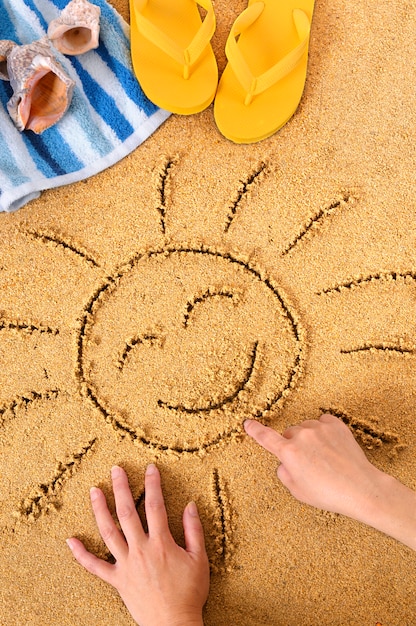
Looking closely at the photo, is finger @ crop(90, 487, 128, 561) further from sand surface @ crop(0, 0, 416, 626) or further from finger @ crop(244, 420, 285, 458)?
finger @ crop(244, 420, 285, 458)

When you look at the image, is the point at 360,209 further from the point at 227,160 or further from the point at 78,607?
the point at 78,607

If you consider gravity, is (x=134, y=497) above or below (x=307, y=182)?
below

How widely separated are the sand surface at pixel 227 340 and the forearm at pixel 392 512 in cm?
8

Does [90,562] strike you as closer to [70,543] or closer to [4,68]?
[70,543]

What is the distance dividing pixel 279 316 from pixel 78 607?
499mm

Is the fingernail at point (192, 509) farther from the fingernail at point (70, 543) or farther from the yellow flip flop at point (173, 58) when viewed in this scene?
the yellow flip flop at point (173, 58)

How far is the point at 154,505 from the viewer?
816 mm

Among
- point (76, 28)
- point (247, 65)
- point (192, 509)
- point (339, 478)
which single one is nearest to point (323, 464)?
point (339, 478)

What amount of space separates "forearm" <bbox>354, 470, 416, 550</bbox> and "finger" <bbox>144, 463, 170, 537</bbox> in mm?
262

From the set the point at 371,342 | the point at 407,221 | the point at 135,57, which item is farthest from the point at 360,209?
the point at 135,57

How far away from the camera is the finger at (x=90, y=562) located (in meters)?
0.80

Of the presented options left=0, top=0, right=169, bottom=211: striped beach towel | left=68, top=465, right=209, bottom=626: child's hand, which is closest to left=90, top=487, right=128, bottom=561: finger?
left=68, top=465, right=209, bottom=626: child's hand

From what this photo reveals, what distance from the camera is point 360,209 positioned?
897 millimetres

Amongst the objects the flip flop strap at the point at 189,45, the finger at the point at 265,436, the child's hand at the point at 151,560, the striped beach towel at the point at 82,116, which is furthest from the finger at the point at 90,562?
the flip flop strap at the point at 189,45
